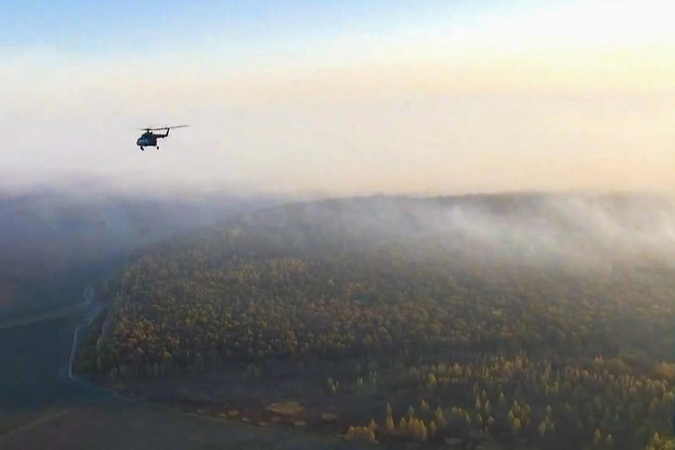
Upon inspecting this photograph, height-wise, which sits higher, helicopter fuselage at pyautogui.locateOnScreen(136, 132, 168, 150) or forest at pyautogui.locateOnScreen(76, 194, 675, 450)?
helicopter fuselage at pyautogui.locateOnScreen(136, 132, 168, 150)

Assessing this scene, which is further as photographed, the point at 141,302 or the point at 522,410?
the point at 141,302

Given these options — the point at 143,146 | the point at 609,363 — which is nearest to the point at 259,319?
the point at 143,146

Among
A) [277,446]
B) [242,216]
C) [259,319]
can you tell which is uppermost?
[242,216]

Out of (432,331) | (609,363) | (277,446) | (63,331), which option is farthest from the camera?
(63,331)

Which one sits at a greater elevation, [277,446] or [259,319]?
[259,319]

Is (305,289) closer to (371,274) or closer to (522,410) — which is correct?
(371,274)

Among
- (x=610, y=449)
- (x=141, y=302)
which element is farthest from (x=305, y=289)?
(x=610, y=449)

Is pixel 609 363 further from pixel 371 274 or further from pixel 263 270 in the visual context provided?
pixel 263 270

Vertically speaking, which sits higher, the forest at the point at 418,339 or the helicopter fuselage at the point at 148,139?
the helicopter fuselage at the point at 148,139

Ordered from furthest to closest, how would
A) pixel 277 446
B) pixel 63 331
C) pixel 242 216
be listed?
pixel 242 216 → pixel 63 331 → pixel 277 446
